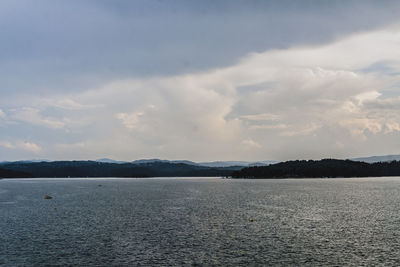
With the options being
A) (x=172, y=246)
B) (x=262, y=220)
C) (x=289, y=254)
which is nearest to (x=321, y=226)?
(x=262, y=220)

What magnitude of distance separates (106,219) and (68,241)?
31438 millimetres

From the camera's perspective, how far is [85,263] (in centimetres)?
5219

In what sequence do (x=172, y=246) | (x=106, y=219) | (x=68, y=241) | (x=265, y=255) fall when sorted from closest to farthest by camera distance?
(x=265, y=255) < (x=172, y=246) < (x=68, y=241) < (x=106, y=219)

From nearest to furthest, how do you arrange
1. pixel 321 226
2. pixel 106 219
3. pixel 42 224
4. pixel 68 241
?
pixel 68 241, pixel 321 226, pixel 42 224, pixel 106 219

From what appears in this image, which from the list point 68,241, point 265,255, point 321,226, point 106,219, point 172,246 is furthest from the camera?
point 106,219

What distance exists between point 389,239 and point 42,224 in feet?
252

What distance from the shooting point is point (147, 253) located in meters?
57.9

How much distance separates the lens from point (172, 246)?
6306 cm

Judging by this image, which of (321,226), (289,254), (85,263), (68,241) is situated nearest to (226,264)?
(289,254)

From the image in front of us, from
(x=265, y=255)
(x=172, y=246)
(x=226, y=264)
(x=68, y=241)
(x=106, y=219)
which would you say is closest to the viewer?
(x=226, y=264)

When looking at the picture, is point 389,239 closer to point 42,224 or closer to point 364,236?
point 364,236

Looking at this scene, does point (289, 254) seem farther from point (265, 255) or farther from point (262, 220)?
point (262, 220)

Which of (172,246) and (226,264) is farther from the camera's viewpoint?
(172,246)

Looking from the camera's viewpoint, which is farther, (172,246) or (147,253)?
(172,246)
